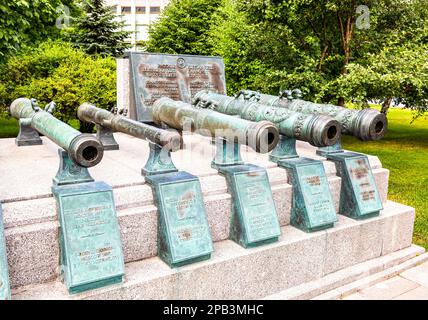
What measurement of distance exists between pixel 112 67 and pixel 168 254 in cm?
1158

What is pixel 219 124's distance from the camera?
3.96 m

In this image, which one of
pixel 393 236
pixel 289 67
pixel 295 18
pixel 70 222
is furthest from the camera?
pixel 289 67

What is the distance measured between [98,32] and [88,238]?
19314 millimetres

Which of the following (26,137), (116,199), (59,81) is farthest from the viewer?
(59,81)

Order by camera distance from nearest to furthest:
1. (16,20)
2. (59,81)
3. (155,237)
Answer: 1. (155,237)
2. (16,20)
3. (59,81)

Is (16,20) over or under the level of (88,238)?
over

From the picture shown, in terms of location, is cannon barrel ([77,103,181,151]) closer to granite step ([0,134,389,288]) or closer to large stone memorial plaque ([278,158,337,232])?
granite step ([0,134,389,288])

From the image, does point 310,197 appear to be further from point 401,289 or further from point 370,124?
point 401,289

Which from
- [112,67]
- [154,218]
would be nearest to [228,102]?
[154,218]

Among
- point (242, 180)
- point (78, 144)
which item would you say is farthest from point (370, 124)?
point (78, 144)

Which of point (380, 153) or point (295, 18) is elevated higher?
point (295, 18)

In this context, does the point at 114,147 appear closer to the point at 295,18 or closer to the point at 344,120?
the point at 344,120

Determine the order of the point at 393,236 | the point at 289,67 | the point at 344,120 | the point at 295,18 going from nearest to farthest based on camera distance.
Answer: the point at 344,120, the point at 393,236, the point at 295,18, the point at 289,67

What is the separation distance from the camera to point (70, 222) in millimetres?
3176
